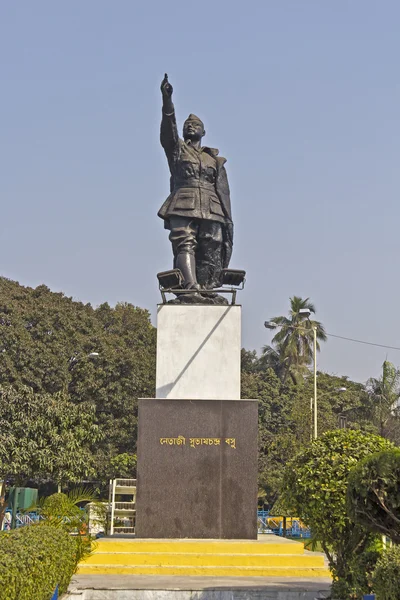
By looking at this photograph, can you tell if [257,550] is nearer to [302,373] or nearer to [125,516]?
[125,516]

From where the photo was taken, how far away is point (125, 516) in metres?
14.7

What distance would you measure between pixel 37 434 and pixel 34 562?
645 inches

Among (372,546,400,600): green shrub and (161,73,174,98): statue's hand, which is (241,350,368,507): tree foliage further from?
(372,546,400,600): green shrub

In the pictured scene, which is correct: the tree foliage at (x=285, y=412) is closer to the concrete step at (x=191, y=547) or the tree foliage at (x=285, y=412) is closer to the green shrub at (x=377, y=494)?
the concrete step at (x=191, y=547)

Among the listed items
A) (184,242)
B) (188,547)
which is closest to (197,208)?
(184,242)

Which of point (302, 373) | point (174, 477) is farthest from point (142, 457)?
point (302, 373)

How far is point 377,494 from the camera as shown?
6.36 m

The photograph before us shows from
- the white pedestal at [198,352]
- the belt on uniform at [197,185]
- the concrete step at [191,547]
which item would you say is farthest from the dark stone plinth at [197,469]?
the belt on uniform at [197,185]

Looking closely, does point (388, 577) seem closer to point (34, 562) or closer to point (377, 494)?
point (377, 494)

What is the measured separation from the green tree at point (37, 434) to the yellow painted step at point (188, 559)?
494 inches

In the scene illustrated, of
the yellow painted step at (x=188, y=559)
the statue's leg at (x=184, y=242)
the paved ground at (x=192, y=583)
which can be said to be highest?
the statue's leg at (x=184, y=242)

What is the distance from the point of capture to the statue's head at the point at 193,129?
12.8m

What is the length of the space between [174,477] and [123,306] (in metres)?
27.2

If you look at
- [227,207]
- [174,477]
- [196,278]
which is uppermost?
[227,207]
